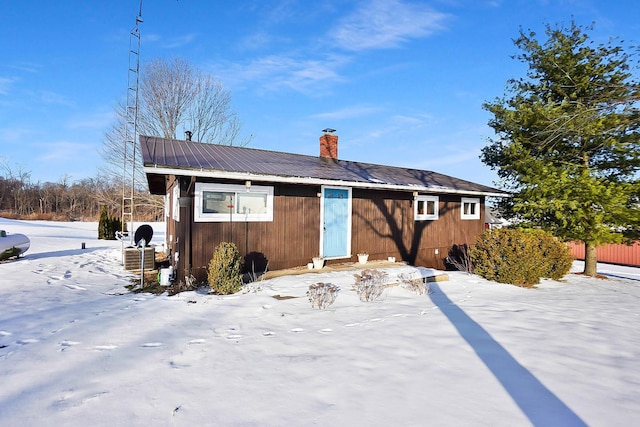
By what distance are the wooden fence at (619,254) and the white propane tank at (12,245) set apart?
27.8 meters

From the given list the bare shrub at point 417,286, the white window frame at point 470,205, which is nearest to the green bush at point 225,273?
the bare shrub at point 417,286

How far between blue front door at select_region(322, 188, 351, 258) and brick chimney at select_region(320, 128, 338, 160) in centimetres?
320

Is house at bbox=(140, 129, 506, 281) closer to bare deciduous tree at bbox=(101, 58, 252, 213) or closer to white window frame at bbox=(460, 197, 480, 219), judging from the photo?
white window frame at bbox=(460, 197, 480, 219)

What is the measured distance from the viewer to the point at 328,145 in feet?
41.1

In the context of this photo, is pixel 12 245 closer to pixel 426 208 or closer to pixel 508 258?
pixel 426 208

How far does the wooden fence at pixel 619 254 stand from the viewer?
21153mm

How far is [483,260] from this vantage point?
28.2 ft

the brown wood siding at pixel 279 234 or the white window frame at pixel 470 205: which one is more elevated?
the white window frame at pixel 470 205

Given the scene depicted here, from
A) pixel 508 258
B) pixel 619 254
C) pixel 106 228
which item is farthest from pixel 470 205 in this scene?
pixel 106 228

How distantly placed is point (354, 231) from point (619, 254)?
884 inches

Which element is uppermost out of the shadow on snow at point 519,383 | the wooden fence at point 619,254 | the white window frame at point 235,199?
the white window frame at point 235,199

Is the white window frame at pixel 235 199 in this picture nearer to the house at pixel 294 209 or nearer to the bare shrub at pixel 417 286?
the house at pixel 294 209

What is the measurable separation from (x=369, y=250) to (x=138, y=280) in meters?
6.54

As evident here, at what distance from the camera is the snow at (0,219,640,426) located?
2596 mm
